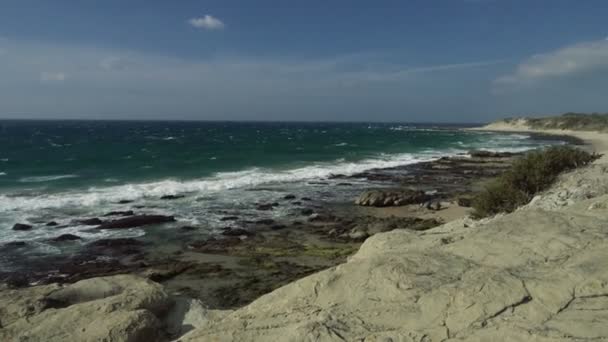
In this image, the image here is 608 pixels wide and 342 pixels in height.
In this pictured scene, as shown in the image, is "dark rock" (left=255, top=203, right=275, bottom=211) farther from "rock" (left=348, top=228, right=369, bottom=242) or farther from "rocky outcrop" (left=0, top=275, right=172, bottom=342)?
"rocky outcrop" (left=0, top=275, right=172, bottom=342)

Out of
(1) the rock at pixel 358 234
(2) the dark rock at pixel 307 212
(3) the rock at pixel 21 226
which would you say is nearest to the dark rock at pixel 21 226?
(3) the rock at pixel 21 226

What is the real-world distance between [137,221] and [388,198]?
556 inches

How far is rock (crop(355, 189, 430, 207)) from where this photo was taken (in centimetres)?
2644

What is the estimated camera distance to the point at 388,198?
26703 mm

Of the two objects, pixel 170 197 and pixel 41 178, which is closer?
pixel 170 197

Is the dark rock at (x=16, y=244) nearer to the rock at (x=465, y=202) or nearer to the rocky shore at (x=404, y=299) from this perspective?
Answer: the rocky shore at (x=404, y=299)

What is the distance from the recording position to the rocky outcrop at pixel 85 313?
19.6 ft

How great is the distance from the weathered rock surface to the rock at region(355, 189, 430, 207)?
19601 millimetres

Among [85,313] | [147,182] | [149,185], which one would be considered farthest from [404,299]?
[147,182]

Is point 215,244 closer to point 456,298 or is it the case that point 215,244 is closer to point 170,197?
point 170,197

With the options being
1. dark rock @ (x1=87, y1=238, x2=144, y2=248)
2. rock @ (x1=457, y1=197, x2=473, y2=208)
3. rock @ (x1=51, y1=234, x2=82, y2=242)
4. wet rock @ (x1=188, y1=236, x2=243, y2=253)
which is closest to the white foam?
rock @ (x1=51, y1=234, x2=82, y2=242)

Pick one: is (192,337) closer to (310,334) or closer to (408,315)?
(310,334)

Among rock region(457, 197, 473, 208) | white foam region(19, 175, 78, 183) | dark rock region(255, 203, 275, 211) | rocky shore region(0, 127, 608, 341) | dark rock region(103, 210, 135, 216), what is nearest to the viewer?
rocky shore region(0, 127, 608, 341)

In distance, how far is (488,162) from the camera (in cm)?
4734
